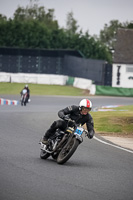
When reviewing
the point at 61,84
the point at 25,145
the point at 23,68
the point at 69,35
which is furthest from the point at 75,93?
the point at 25,145

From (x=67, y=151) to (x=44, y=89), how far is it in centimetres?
4105

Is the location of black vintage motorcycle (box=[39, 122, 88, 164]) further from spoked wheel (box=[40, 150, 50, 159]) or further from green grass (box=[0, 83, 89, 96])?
green grass (box=[0, 83, 89, 96])

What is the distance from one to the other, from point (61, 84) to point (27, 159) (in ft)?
147

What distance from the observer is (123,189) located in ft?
27.2

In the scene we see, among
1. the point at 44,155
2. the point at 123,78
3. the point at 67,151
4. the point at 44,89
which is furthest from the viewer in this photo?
the point at 123,78

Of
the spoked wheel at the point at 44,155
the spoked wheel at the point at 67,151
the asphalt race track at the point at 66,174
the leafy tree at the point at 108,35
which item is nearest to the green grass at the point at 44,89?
the asphalt race track at the point at 66,174

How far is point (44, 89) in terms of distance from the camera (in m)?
51.6

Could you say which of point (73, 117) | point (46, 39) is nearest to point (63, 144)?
point (73, 117)

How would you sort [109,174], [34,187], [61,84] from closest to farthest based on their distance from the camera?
1. [34,187]
2. [109,174]
3. [61,84]

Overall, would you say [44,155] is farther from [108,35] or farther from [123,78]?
[108,35]

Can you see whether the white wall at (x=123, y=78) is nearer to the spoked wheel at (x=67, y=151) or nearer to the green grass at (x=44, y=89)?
the green grass at (x=44, y=89)

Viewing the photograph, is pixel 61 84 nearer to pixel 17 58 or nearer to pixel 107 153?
pixel 17 58

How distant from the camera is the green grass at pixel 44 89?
49.1m

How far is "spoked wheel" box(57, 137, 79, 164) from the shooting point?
10.4 metres
